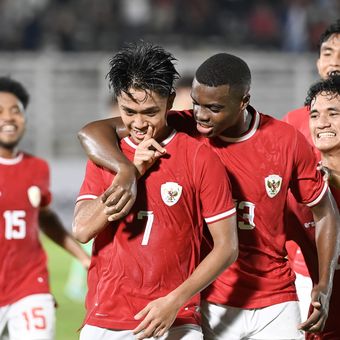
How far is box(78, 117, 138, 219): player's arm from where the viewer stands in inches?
174

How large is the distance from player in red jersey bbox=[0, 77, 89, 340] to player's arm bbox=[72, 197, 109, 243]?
78.7 inches

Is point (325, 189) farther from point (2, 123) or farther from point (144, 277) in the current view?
point (2, 123)

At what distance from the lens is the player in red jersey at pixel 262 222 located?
502cm

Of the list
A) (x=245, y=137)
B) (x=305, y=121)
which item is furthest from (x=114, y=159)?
(x=305, y=121)

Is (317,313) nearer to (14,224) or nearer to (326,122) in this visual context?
(326,122)

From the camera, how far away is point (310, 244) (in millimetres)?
5461

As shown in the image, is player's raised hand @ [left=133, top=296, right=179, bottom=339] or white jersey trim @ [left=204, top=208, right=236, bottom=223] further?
white jersey trim @ [left=204, top=208, right=236, bottom=223]

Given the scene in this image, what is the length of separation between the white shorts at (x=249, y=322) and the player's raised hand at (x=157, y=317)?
733 millimetres

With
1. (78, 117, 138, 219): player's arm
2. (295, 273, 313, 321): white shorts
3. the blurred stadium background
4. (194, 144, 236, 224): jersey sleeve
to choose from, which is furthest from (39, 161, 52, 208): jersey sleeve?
the blurred stadium background

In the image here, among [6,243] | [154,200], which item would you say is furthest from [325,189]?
[6,243]

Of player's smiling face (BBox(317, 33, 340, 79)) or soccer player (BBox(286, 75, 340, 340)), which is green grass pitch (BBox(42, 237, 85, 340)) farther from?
player's smiling face (BBox(317, 33, 340, 79))

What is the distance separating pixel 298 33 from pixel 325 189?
14418mm

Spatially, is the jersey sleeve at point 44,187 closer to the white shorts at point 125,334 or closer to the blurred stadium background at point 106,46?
the white shorts at point 125,334

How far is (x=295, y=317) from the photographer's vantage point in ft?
16.9
